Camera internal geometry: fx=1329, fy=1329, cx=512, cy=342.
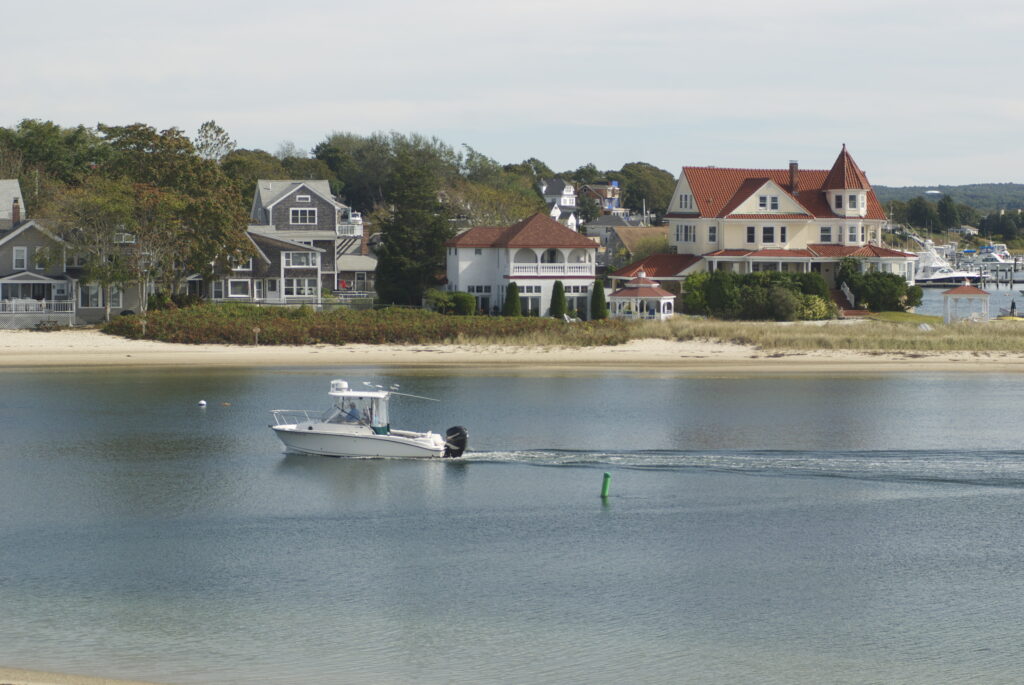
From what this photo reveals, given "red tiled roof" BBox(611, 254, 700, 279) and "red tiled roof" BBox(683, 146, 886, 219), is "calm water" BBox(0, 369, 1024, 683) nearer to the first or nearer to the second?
"red tiled roof" BBox(611, 254, 700, 279)

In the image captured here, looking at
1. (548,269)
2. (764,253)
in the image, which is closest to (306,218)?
(548,269)

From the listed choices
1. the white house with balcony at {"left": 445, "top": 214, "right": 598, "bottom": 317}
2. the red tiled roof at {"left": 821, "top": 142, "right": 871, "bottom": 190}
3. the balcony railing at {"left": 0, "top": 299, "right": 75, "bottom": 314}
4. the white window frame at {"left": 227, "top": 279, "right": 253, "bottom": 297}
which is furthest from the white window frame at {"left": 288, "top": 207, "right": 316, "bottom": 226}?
the red tiled roof at {"left": 821, "top": 142, "right": 871, "bottom": 190}

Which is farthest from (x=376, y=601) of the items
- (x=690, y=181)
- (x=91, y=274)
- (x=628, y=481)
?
(x=690, y=181)

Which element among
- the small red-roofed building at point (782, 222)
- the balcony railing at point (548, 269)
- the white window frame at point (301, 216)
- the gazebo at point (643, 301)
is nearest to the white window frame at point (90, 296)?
the white window frame at point (301, 216)

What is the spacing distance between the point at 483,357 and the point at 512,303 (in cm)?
1172

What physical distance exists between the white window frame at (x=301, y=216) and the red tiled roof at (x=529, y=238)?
16.7 meters

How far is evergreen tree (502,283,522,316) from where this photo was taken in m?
75.8

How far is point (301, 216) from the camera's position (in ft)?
308

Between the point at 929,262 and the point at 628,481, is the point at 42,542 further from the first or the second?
the point at 929,262

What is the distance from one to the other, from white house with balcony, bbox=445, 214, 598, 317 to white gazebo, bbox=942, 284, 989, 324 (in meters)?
20.9

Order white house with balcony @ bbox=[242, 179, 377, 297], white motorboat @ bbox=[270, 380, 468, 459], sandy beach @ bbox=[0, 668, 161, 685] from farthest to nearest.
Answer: white house with balcony @ bbox=[242, 179, 377, 297], white motorboat @ bbox=[270, 380, 468, 459], sandy beach @ bbox=[0, 668, 161, 685]

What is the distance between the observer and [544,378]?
5928cm

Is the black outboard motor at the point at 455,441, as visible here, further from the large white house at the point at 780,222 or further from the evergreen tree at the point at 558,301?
the large white house at the point at 780,222

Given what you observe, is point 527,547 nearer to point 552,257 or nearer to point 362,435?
point 362,435
